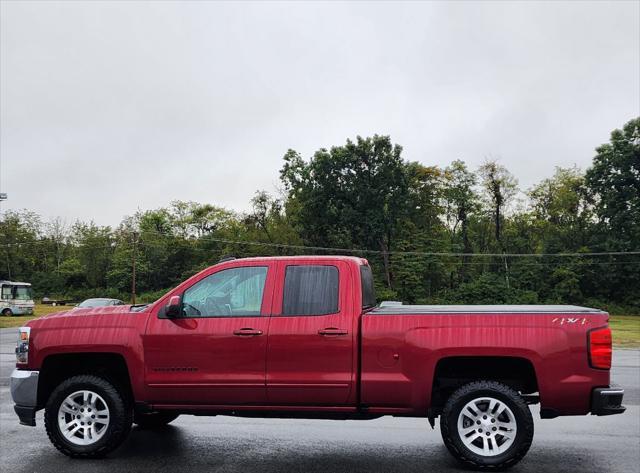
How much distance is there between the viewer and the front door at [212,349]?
565cm

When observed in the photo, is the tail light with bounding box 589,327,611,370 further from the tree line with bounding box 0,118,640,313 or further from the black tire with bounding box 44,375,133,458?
the tree line with bounding box 0,118,640,313

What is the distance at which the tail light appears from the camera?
5.22 m

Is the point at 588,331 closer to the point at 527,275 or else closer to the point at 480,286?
the point at 480,286

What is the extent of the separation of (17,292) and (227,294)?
49.3m

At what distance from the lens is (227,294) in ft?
19.6

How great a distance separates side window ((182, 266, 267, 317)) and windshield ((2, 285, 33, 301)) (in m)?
48.5

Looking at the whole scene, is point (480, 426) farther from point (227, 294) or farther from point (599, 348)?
point (227, 294)

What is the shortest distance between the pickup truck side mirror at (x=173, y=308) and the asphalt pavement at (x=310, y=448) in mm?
1348

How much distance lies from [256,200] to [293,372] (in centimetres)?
7289

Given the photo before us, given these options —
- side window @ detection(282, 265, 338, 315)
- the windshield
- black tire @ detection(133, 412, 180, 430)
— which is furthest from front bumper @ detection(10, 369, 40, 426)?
the windshield

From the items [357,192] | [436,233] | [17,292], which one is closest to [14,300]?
[17,292]

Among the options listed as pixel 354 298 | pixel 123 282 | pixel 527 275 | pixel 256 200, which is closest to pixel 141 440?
pixel 354 298

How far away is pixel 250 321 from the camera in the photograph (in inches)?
226

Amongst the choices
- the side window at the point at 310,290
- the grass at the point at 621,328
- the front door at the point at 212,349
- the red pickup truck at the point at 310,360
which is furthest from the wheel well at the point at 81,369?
the grass at the point at 621,328
